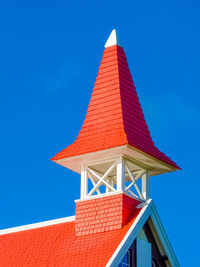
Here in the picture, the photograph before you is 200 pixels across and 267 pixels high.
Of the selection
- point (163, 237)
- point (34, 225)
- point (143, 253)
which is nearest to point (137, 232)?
point (143, 253)

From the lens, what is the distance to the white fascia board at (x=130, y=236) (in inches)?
1175

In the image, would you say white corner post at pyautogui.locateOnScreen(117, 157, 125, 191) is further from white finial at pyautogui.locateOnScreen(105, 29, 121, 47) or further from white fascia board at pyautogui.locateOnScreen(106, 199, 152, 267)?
white finial at pyautogui.locateOnScreen(105, 29, 121, 47)

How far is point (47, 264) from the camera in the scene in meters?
31.9

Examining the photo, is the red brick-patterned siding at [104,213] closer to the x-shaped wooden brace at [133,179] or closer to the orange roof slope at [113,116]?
the x-shaped wooden brace at [133,179]

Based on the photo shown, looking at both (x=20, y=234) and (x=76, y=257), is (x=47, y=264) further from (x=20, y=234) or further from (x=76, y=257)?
(x=20, y=234)

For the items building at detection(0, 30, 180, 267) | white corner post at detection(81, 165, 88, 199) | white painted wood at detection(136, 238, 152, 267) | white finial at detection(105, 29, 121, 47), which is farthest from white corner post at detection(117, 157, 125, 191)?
white finial at detection(105, 29, 121, 47)

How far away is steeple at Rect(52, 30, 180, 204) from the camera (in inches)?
1310

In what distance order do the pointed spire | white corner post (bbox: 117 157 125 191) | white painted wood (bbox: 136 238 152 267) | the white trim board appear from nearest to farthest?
the white trim board < white painted wood (bbox: 136 238 152 267) < white corner post (bbox: 117 157 125 191) < the pointed spire

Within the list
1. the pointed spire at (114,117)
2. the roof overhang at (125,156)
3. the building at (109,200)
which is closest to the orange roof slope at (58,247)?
the building at (109,200)

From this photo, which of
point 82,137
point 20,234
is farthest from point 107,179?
point 20,234

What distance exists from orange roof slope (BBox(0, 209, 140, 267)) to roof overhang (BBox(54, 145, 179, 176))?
2.21 metres

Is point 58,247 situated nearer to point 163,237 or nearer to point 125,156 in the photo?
point 163,237

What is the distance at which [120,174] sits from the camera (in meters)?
33.1

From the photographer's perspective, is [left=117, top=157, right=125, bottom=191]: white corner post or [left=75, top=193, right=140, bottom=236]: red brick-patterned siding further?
[left=117, top=157, right=125, bottom=191]: white corner post
